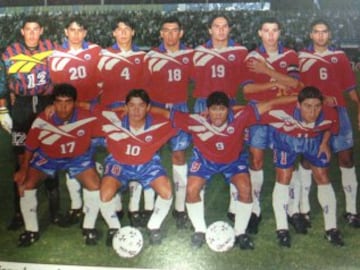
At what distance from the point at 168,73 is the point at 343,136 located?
77cm

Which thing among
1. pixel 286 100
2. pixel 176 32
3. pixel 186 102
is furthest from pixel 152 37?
pixel 286 100

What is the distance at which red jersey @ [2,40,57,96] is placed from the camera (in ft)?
6.56

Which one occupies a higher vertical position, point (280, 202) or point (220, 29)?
point (220, 29)

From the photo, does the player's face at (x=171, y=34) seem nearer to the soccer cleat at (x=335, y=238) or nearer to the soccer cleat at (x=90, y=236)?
the soccer cleat at (x=90, y=236)

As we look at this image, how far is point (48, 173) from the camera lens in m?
2.05

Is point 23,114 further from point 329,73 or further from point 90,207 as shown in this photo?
point 329,73

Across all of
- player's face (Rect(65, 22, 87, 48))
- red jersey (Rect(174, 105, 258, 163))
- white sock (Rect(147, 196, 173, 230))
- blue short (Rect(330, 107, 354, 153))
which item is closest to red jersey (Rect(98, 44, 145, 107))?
player's face (Rect(65, 22, 87, 48))

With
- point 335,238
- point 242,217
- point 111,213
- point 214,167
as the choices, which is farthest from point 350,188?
point 111,213

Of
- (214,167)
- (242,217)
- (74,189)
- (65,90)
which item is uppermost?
(65,90)

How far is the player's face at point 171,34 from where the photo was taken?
1.91m

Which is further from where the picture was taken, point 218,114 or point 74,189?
point 74,189

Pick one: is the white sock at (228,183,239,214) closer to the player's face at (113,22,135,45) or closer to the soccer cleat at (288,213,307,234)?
the soccer cleat at (288,213,307,234)

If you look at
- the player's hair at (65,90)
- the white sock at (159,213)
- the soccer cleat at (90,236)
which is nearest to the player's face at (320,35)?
the white sock at (159,213)

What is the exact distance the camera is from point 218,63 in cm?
191
